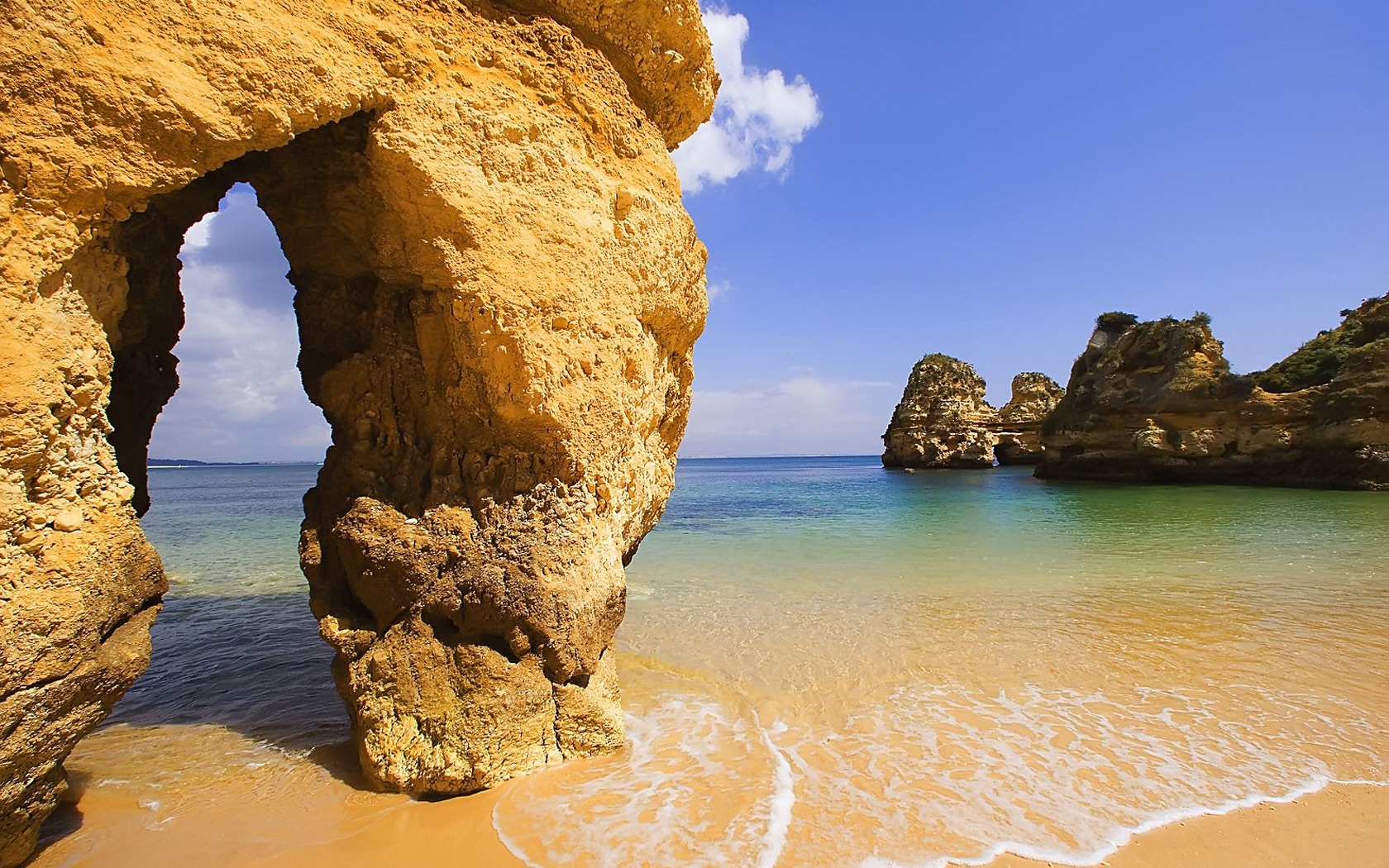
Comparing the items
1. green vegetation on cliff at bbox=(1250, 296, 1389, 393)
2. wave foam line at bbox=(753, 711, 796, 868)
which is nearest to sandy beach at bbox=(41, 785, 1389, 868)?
wave foam line at bbox=(753, 711, 796, 868)

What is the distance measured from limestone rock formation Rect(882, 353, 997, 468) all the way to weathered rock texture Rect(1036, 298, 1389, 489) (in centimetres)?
1468

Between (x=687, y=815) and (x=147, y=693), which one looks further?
(x=147, y=693)

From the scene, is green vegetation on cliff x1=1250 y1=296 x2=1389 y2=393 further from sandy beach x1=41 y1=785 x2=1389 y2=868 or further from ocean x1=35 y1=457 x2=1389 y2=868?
sandy beach x1=41 y1=785 x2=1389 y2=868

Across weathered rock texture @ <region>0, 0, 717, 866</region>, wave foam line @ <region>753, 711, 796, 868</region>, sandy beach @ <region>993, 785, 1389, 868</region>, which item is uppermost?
weathered rock texture @ <region>0, 0, 717, 866</region>

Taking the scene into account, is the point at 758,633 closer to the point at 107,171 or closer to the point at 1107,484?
the point at 107,171

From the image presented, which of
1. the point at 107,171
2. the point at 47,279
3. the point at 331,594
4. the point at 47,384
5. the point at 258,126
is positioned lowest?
the point at 331,594

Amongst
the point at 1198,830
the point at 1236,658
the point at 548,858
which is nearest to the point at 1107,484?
the point at 1236,658

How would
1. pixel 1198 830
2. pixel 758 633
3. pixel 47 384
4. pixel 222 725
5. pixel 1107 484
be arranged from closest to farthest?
pixel 47 384 → pixel 1198 830 → pixel 222 725 → pixel 758 633 → pixel 1107 484

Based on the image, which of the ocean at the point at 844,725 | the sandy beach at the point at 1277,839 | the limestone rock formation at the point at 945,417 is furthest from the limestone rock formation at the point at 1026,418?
the sandy beach at the point at 1277,839

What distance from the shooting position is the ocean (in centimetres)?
312

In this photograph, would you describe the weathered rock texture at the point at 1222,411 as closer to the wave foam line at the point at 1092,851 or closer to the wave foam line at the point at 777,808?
the wave foam line at the point at 1092,851

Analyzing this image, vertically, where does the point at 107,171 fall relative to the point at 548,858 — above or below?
above

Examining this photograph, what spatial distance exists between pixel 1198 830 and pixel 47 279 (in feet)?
19.2

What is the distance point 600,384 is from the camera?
12.8 ft
